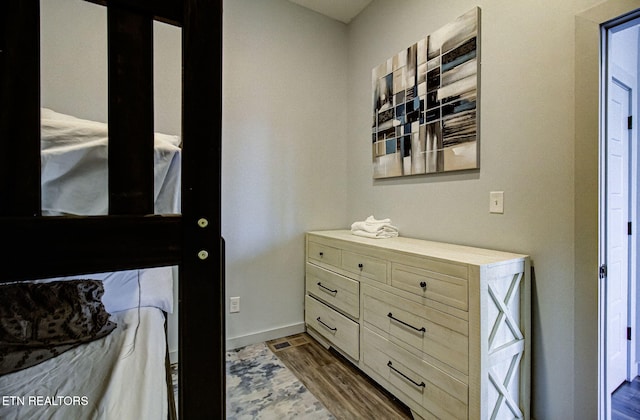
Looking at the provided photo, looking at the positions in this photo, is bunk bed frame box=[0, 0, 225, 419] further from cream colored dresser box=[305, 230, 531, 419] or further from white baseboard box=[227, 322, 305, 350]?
white baseboard box=[227, 322, 305, 350]

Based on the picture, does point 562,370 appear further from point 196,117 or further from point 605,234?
point 196,117

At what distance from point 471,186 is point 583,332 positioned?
828 millimetres

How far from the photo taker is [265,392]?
5.53ft

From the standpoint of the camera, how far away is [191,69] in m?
0.55

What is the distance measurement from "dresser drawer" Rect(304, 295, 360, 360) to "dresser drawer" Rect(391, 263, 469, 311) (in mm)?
545

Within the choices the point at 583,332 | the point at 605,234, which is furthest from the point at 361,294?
the point at 605,234

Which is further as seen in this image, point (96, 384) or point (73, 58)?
point (73, 58)

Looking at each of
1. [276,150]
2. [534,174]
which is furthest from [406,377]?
[276,150]

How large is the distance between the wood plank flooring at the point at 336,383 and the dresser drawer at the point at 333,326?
114 millimetres

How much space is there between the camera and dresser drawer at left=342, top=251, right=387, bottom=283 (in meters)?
1.66

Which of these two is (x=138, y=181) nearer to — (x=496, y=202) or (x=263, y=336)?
(x=496, y=202)

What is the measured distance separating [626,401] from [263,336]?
2.28m

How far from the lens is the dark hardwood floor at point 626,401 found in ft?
4.90

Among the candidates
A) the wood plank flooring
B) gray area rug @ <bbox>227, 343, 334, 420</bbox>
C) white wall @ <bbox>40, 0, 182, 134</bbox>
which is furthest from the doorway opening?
white wall @ <bbox>40, 0, 182, 134</bbox>
